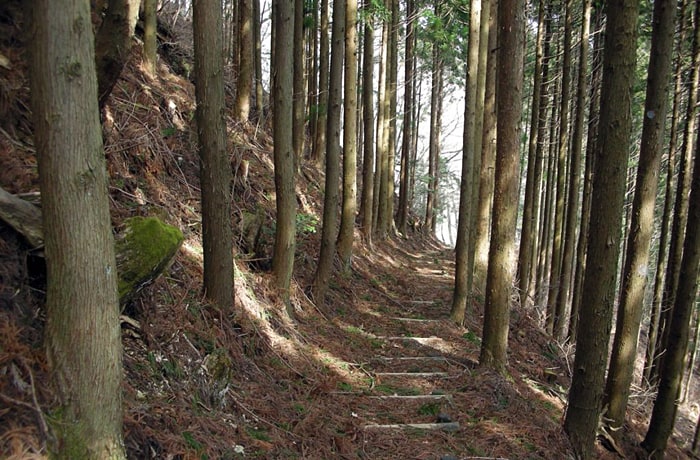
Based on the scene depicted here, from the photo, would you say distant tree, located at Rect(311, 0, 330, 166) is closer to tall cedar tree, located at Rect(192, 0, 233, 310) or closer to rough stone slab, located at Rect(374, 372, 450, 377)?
tall cedar tree, located at Rect(192, 0, 233, 310)

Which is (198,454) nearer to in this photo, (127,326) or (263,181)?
(127,326)

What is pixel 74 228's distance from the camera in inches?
107

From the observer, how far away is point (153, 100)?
846 cm

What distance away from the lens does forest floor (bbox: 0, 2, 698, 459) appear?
11.4ft

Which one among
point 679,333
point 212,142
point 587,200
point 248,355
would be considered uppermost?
point 587,200

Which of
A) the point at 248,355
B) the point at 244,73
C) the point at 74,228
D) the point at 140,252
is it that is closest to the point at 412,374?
the point at 248,355

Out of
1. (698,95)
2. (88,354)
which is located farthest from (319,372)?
(698,95)

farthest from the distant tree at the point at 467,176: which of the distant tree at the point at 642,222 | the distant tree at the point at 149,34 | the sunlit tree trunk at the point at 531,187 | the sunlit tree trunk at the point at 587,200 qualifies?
the distant tree at the point at 149,34

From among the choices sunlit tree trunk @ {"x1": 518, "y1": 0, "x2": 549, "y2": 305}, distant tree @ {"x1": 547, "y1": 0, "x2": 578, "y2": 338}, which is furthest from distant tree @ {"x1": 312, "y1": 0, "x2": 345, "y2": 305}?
distant tree @ {"x1": 547, "y1": 0, "x2": 578, "y2": 338}

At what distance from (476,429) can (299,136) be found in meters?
9.99

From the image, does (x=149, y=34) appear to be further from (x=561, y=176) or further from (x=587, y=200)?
(x=587, y=200)

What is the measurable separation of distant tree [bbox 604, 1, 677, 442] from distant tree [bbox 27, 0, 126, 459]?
6301 mm

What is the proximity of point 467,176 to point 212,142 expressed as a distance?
6.03m

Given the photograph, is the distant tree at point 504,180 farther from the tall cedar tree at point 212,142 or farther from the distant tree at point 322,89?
the distant tree at point 322,89
